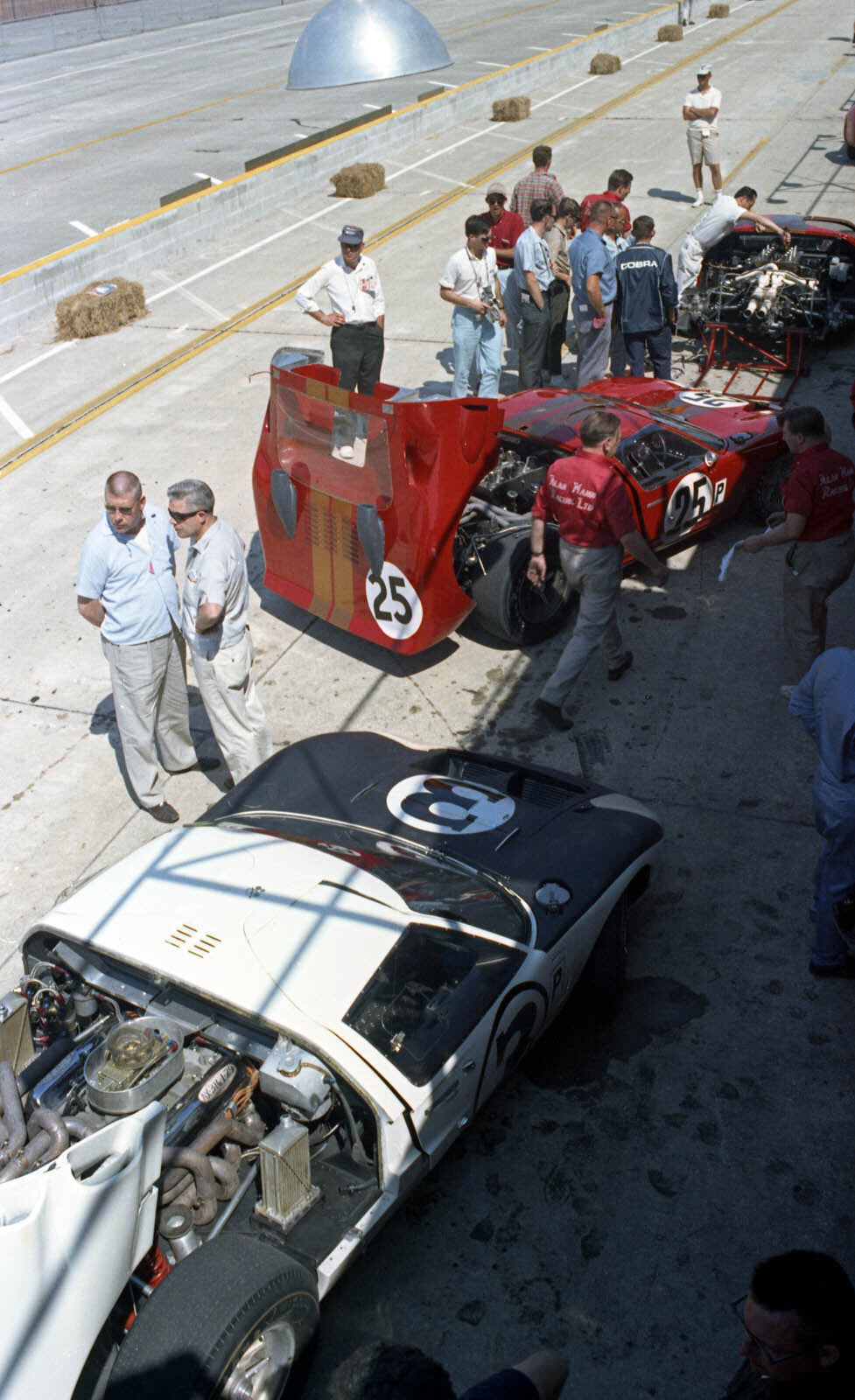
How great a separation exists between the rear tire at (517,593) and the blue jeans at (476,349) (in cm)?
318

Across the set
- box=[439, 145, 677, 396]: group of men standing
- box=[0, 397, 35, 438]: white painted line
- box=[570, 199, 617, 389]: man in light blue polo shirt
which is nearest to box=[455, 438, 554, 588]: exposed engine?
box=[570, 199, 617, 389]: man in light blue polo shirt

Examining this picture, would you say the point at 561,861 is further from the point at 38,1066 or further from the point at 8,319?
the point at 8,319

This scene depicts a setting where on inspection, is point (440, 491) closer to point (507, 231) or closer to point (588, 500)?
point (588, 500)

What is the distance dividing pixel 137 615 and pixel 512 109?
2069 cm

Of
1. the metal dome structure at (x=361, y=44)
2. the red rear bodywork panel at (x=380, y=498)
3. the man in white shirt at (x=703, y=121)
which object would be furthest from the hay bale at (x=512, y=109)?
the metal dome structure at (x=361, y=44)

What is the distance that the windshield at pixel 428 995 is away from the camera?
4008mm

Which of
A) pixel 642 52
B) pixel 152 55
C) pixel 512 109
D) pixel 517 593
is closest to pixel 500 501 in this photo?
pixel 517 593

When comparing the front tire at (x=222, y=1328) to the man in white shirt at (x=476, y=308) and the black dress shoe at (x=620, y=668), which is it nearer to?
the black dress shoe at (x=620, y=668)

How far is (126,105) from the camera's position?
29.8 metres

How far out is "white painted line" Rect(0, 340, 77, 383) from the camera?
1357cm

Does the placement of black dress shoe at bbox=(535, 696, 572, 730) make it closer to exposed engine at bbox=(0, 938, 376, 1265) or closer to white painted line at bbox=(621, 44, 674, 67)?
exposed engine at bbox=(0, 938, 376, 1265)

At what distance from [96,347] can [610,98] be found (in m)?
15.6

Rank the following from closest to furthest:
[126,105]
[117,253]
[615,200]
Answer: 1. [615,200]
2. [117,253]
3. [126,105]

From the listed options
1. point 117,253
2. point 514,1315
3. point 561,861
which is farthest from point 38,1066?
point 117,253
